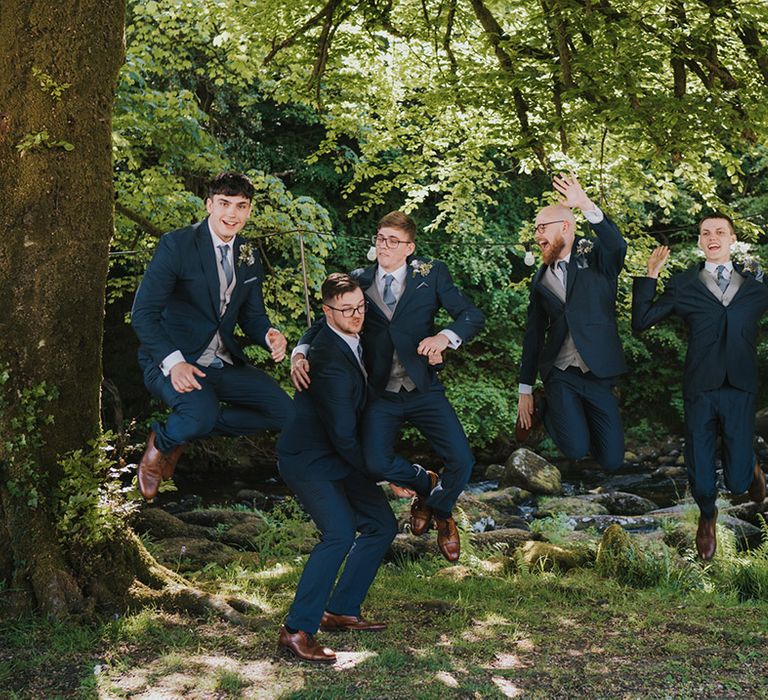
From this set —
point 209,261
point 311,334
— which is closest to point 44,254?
point 209,261

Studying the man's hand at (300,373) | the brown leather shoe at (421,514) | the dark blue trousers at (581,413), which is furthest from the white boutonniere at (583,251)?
the man's hand at (300,373)

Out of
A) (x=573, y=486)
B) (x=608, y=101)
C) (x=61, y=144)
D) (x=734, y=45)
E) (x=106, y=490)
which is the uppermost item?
(x=734, y=45)

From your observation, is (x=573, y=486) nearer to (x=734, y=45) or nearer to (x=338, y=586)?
(x=734, y=45)

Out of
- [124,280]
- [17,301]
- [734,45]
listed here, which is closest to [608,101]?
[734,45]

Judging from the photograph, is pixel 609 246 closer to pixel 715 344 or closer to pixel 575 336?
pixel 575 336

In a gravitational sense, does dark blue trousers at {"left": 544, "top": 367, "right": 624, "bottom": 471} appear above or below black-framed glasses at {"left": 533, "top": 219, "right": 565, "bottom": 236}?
below

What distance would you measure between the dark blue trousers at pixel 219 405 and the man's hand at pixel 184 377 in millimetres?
176

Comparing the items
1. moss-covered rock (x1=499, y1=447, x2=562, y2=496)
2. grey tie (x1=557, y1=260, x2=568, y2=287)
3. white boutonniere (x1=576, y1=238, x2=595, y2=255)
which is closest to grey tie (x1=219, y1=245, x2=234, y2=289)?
grey tie (x1=557, y1=260, x2=568, y2=287)

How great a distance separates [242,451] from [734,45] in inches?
434

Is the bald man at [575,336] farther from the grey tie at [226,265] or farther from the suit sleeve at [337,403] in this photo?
the grey tie at [226,265]

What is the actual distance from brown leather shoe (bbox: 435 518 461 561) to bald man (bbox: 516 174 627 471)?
845 millimetres

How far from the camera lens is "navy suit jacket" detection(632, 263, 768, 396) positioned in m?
5.94

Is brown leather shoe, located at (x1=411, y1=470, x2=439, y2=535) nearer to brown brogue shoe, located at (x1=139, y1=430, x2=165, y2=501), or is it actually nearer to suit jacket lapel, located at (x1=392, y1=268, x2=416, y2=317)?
suit jacket lapel, located at (x1=392, y1=268, x2=416, y2=317)

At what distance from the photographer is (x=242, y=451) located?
55.3 ft
